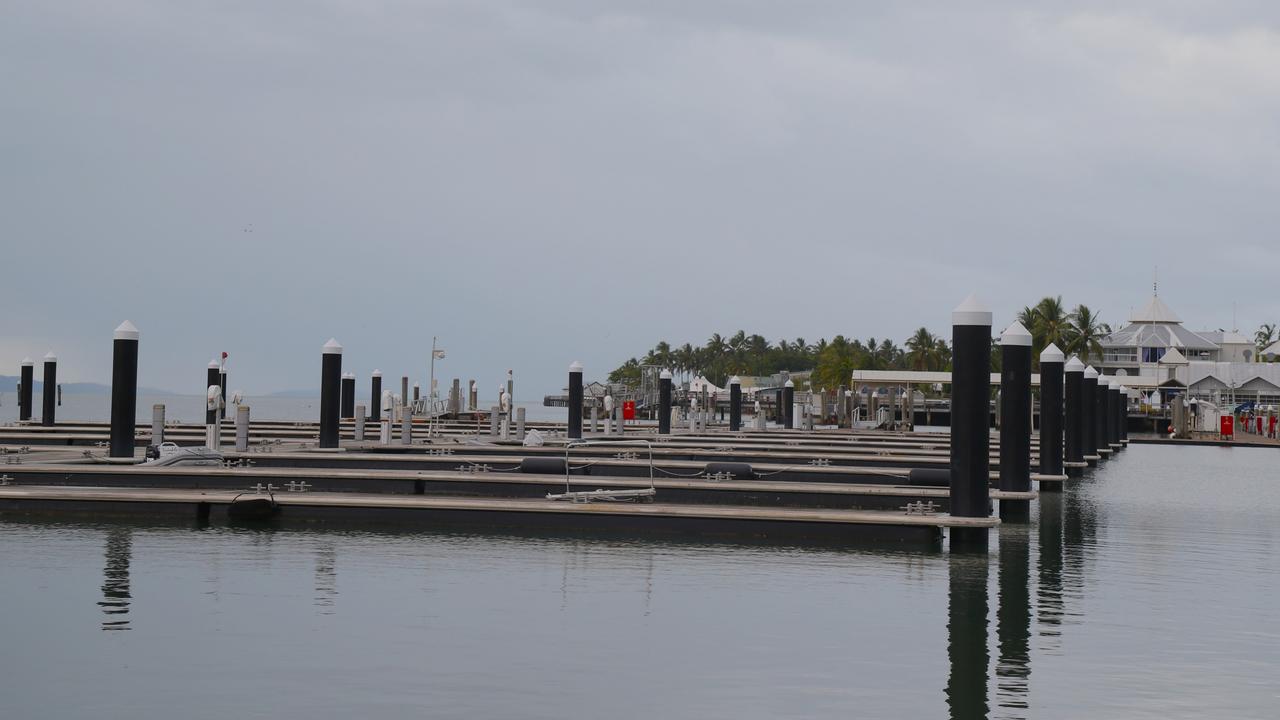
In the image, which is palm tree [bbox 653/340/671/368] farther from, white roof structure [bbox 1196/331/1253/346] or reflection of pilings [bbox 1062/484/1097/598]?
reflection of pilings [bbox 1062/484/1097/598]

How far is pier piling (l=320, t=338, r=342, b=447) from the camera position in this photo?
30375 millimetres

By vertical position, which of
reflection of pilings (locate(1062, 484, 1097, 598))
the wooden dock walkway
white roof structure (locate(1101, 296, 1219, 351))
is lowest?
reflection of pilings (locate(1062, 484, 1097, 598))

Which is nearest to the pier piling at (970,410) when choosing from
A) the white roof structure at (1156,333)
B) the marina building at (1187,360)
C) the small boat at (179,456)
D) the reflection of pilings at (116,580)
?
the reflection of pilings at (116,580)

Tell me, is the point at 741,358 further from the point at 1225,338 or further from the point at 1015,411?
the point at 1015,411

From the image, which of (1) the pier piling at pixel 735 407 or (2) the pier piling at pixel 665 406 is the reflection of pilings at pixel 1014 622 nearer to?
(2) the pier piling at pixel 665 406

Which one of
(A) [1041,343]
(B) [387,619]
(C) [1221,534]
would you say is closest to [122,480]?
(B) [387,619]

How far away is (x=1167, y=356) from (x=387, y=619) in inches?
3566

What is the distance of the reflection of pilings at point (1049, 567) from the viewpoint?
1362 centimetres

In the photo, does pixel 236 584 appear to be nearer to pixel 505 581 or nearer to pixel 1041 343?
pixel 505 581

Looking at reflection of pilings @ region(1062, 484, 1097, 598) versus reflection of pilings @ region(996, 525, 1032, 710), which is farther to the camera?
reflection of pilings @ region(1062, 484, 1097, 598)

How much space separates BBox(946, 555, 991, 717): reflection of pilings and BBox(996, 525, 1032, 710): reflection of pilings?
16cm

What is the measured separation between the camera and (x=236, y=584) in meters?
14.2

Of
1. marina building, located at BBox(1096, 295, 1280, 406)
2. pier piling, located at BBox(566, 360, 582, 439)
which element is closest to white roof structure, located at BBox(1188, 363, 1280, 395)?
marina building, located at BBox(1096, 295, 1280, 406)

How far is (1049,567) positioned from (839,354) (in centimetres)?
9728
